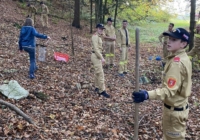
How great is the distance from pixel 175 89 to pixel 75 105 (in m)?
4.11

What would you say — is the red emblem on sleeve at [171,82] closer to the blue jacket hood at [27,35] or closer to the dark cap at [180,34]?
the dark cap at [180,34]

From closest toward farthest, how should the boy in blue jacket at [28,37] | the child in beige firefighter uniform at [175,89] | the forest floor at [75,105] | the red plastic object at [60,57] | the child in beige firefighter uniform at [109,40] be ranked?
the child in beige firefighter uniform at [175,89], the forest floor at [75,105], the boy in blue jacket at [28,37], the red plastic object at [60,57], the child in beige firefighter uniform at [109,40]

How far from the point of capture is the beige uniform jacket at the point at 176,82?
3295 mm

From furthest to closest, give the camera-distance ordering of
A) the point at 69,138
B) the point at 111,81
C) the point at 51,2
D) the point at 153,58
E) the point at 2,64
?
1. the point at 51,2
2. the point at 153,58
3. the point at 111,81
4. the point at 2,64
5. the point at 69,138

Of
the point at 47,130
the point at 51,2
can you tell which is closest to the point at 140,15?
the point at 51,2

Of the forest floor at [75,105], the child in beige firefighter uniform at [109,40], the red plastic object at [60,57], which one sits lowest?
the forest floor at [75,105]

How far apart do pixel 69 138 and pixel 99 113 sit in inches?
68.2

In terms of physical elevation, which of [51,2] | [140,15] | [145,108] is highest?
[51,2]

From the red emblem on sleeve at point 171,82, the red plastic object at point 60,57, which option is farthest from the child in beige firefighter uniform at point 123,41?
the red emblem on sleeve at point 171,82

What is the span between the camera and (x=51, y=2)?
1067 inches

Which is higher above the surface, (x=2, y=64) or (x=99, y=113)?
(x=2, y=64)

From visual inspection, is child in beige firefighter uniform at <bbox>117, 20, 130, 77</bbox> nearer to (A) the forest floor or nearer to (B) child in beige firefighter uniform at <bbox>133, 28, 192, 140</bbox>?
(A) the forest floor

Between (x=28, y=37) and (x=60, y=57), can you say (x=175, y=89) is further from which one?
(x=60, y=57)

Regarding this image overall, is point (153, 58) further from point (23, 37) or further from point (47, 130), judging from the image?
point (47, 130)
